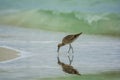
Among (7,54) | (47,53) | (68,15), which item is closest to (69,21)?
(68,15)

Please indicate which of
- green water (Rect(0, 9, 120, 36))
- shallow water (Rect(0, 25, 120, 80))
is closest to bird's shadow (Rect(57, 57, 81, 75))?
shallow water (Rect(0, 25, 120, 80))

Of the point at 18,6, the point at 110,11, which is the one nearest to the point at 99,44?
the point at 110,11

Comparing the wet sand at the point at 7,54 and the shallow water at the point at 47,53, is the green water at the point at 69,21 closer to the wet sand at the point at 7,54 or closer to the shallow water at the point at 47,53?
the shallow water at the point at 47,53

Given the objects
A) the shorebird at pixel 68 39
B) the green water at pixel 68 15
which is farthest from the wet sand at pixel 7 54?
the shorebird at pixel 68 39

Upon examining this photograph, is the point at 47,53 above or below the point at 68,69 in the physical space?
above

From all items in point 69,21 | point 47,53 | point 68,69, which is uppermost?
point 69,21

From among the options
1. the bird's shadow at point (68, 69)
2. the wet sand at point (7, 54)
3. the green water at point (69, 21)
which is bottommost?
the bird's shadow at point (68, 69)

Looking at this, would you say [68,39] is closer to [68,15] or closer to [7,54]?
[68,15]
